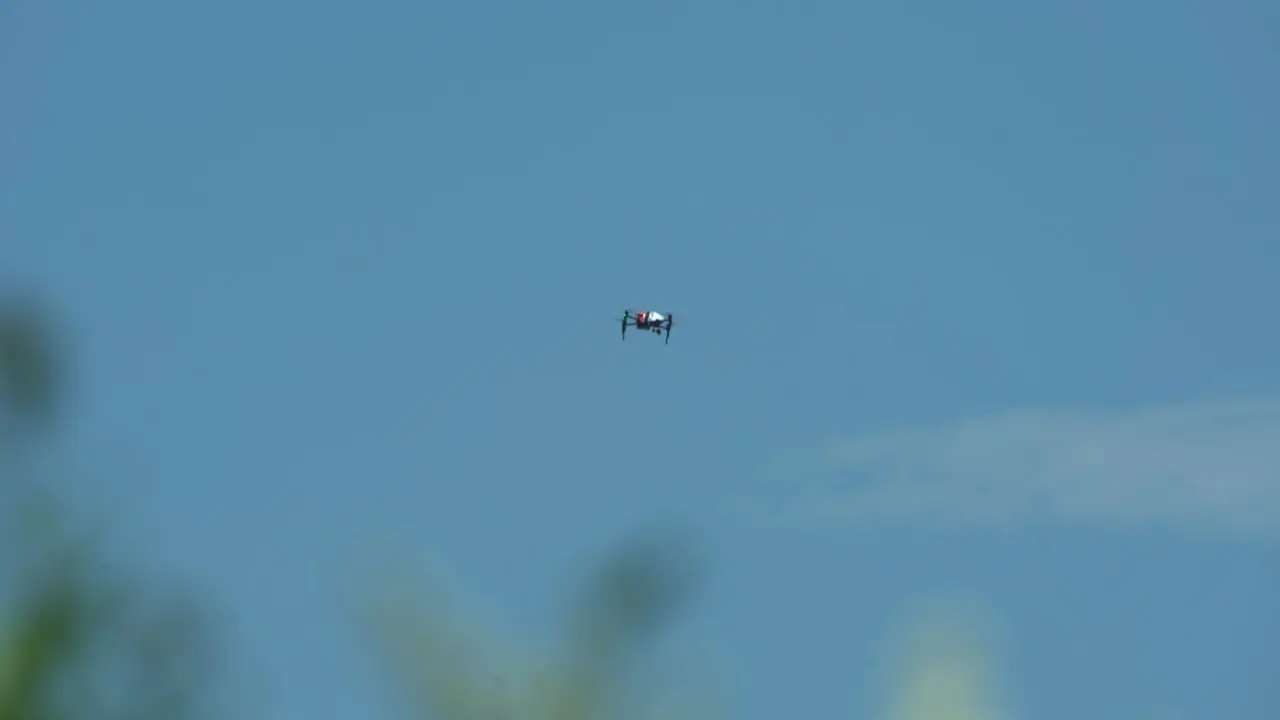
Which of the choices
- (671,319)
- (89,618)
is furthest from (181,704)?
(671,319)

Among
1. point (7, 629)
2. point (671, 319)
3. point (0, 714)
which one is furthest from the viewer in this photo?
point (671, 319)

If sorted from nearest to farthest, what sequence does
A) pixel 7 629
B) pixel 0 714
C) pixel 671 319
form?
pixel 0 714 → pixel 7 629 → pixel 671 319

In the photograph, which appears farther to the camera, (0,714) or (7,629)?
(7,629)

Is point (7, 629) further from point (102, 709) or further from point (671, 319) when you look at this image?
point (671, 319)

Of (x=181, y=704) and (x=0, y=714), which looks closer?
(x=0, y=714)

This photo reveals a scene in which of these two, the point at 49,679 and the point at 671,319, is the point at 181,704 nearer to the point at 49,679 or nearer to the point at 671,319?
the point at 49,679

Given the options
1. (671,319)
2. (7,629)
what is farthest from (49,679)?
(671,319)

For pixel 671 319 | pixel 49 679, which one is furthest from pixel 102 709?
pixel 671 319
